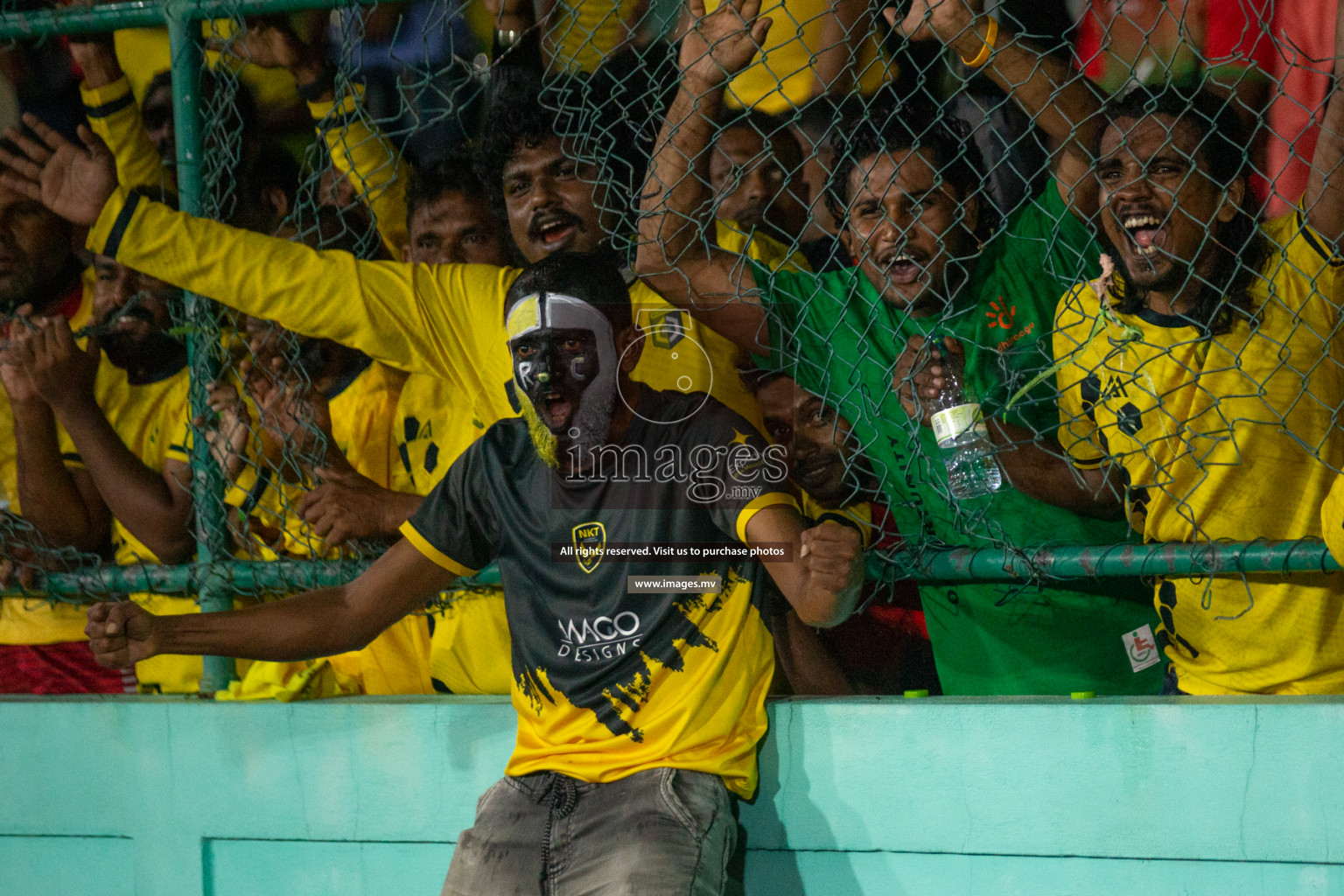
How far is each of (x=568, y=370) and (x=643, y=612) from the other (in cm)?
54

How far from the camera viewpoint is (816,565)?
2.33m

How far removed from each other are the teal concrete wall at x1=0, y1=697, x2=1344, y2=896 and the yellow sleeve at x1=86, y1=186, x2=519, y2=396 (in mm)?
896

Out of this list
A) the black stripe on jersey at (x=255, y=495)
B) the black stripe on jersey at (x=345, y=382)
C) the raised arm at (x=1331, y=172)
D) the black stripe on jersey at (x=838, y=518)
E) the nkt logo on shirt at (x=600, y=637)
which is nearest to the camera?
the raised arm at (x=1331, y=172)

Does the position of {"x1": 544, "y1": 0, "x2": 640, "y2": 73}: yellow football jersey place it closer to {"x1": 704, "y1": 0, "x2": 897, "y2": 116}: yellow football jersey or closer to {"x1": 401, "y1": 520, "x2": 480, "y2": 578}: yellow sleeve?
{"x1": 704, "y1": 0, "x2": 897, "y2": 116}: yellow football jersey

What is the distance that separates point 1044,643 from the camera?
2.71m

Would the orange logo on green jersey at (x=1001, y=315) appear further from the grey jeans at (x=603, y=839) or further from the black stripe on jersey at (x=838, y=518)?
the grey jeans at (x=603, y=839)

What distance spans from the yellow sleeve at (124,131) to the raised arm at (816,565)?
228 cm

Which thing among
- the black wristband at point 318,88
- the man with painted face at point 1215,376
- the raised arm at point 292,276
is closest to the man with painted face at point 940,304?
the man with painted face at point 1215,376

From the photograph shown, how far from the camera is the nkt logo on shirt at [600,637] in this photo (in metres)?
2.50

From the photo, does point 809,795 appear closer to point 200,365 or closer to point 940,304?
point 940,304

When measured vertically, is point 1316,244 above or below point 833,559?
above

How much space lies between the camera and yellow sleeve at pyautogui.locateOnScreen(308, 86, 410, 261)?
A: 3406mm

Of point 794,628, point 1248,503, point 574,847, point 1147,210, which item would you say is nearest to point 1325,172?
point 1147,210

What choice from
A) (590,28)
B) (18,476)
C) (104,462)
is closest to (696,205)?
(590,28)
